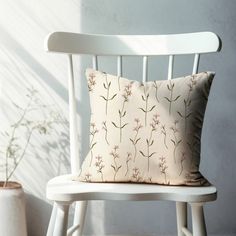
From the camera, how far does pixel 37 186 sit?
1704 mm

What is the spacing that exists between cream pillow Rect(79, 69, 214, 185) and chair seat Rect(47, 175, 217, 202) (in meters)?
0.06

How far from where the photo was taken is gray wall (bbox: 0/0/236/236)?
1670mm

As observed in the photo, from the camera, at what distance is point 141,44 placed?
1.41m

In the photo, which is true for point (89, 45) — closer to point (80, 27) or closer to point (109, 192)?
point (80, 27)

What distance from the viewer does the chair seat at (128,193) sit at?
3.49ft

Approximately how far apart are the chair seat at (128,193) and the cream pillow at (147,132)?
0.21 feet

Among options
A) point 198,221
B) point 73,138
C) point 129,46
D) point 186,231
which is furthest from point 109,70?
point 198,221

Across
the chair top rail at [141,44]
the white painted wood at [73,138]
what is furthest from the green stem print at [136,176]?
the chair top rail at [141,44]

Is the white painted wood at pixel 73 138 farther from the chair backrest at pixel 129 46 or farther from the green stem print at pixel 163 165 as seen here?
the green stem print at pixel 163 165

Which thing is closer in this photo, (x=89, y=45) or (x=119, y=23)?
(x=89, y=45)

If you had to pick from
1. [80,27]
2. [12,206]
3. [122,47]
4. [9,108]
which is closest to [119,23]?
[80,27]

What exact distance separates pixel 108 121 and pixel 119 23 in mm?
580

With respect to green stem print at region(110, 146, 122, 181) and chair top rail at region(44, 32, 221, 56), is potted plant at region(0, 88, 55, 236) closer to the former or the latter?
chair top rail at region(44, 32, 221, 56)

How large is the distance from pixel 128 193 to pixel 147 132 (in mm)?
206
